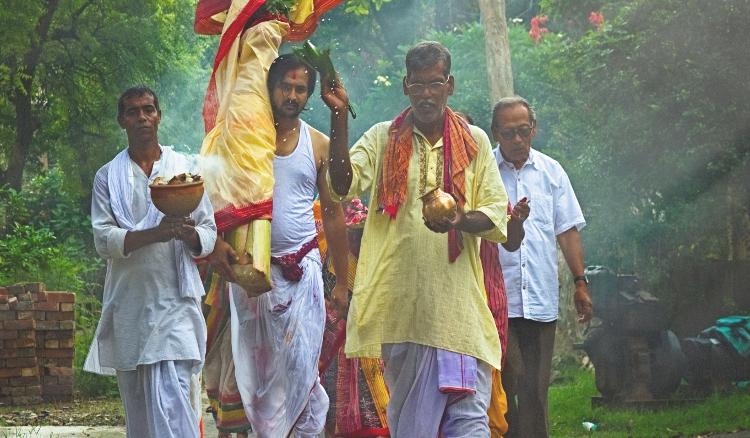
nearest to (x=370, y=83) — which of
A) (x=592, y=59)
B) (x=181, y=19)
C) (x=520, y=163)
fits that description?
(x=181, y=19)

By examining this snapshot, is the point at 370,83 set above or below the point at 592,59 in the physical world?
above

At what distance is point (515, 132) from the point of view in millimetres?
7805

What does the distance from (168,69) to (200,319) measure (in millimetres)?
12819

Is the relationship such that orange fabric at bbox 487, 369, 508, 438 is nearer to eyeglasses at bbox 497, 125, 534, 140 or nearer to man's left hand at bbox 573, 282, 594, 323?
man's left hand at bbox 573, 282, 594, 323

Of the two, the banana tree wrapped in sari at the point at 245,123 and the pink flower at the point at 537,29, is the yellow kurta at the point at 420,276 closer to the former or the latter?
the banana tree wrapped in sari at the point at 245,123

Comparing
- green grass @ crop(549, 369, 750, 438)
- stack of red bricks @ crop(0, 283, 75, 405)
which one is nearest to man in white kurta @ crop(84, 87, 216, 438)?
green grass @ crop(549, 369, 750, 438)

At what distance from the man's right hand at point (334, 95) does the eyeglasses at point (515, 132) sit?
6.66 feet

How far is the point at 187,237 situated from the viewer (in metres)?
6.09

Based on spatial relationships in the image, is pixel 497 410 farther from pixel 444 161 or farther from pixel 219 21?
pixel 219 21

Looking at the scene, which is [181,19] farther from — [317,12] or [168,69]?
[317,12]

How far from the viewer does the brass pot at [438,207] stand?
5.70m

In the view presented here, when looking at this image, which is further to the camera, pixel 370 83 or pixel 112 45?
pixel 370 83

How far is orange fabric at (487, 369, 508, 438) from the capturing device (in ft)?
23.7

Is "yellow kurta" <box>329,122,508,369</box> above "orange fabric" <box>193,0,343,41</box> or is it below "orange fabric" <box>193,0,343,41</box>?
below
